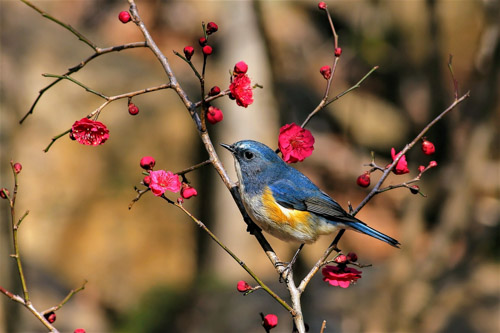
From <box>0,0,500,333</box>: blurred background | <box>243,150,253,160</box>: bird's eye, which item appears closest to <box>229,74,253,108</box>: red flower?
<box>243,150,253,160</box>: bird's eye

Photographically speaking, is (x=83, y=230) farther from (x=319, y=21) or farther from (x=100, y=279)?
(x=319, y=21)

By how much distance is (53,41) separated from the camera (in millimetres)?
9383

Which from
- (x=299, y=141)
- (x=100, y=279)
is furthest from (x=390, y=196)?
(x=299, y=141)

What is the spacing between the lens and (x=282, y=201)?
12.2ft

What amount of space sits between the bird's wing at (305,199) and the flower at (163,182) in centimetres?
132

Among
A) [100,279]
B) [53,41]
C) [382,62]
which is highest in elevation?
[53,41]

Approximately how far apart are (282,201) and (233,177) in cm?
469

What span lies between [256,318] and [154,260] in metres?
2.36

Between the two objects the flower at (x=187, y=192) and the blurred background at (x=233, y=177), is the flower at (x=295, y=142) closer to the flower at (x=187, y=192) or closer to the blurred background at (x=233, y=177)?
the flower at (x=187, y=192)

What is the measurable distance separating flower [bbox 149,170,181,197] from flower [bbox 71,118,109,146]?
0.92ft

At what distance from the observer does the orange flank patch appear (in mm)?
3496

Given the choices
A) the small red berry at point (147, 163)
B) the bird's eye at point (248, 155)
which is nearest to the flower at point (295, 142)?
the small red berry at point (147, 163)

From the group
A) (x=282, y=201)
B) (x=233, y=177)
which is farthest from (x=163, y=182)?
(x=233, y=177)

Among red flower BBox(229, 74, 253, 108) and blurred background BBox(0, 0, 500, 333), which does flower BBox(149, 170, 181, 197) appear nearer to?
red flower BBox(229, 74, 253, 108)
